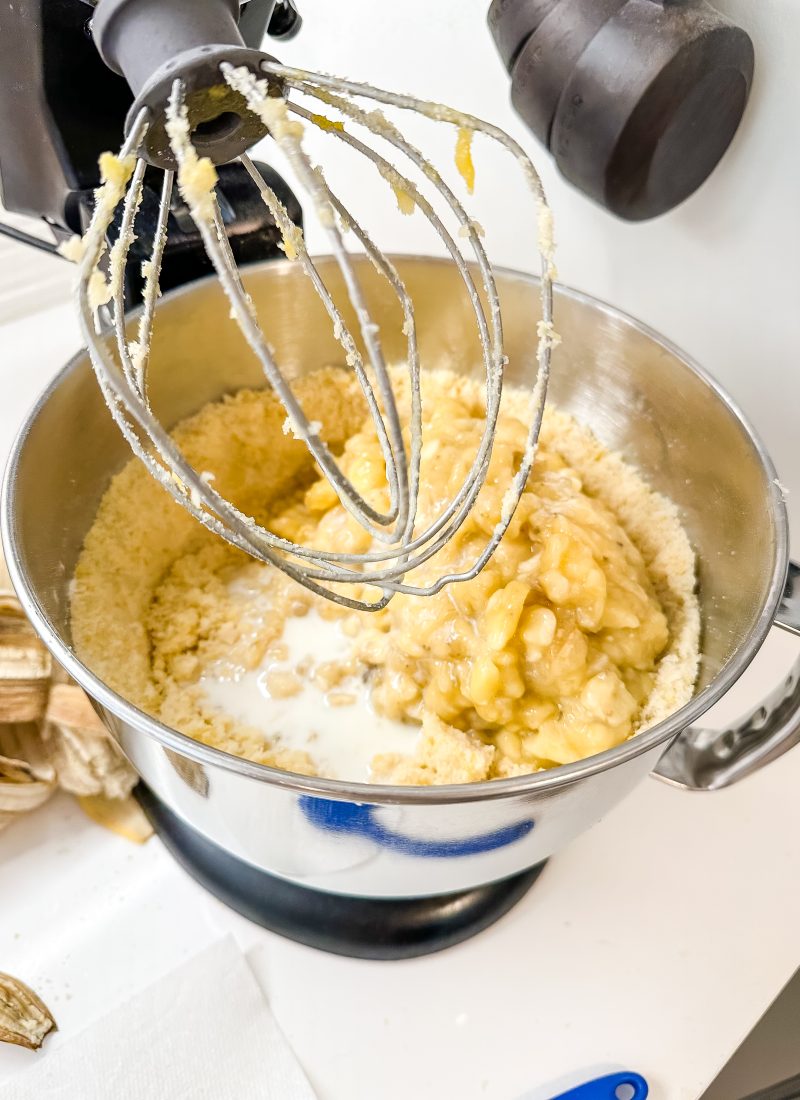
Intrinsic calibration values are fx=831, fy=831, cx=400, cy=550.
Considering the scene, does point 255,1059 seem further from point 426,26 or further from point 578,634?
point 426,26

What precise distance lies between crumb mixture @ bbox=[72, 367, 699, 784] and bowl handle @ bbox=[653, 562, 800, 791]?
38mm

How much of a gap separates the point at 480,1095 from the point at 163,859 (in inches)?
9.5

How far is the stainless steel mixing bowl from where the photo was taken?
0.38m

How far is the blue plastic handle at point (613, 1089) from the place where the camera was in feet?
1.50

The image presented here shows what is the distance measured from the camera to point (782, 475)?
0.73 metres

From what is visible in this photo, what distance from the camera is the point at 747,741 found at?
46cm

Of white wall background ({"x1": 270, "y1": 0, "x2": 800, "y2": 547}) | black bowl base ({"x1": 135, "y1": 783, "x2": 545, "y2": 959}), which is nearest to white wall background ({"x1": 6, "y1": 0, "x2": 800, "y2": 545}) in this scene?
white wall background ({"x1": 270, "y1": 0, "x2": 800, "y2": 547})

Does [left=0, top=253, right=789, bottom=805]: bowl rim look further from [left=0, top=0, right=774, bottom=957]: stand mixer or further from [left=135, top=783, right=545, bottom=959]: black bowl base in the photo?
[left=135, top=783, right=545, bottom=959]: black bowl base

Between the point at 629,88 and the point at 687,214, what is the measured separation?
0.53 feet

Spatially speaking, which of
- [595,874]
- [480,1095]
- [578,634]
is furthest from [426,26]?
[480,1095]

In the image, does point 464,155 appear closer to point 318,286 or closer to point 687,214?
point 318,286

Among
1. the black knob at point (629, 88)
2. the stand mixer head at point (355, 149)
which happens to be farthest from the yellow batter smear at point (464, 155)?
the black knob at point (629, 88)

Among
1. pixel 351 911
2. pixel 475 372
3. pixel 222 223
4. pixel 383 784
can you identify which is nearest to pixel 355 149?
pixel 222 223

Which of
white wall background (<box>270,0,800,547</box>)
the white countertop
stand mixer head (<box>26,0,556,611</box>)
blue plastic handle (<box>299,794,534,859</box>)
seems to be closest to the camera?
stand mixer head (<box>26,0,556,611</box>)
